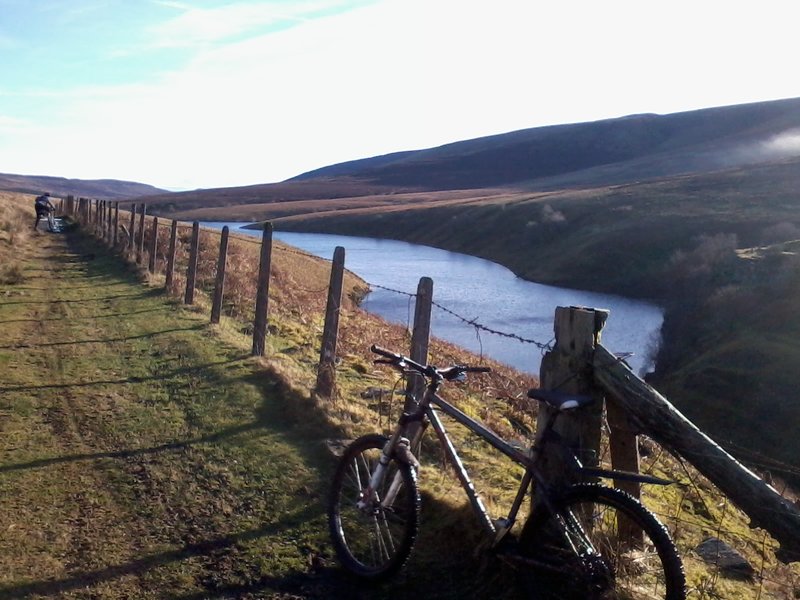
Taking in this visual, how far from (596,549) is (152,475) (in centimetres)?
368

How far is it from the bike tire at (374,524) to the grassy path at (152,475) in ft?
0.62

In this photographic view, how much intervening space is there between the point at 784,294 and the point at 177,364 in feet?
86.0

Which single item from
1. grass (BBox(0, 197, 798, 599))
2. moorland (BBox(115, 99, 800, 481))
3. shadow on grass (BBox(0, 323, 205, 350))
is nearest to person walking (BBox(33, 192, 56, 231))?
grass (BBox(0, 197, 798, 599))

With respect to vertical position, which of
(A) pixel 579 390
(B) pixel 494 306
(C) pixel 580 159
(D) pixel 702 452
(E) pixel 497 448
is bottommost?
(B) pixel 494 306

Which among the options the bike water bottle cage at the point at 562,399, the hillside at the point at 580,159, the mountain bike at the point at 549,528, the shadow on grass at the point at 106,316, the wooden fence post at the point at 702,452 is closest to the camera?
the wooden fence post at the point at 702,452

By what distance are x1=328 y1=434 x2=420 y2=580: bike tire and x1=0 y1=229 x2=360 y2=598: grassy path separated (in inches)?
7.4

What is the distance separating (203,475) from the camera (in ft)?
21.1

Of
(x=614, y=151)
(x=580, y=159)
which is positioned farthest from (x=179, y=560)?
(x=614, y=151)

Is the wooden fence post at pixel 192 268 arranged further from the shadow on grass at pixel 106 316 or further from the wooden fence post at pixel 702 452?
the wooden fence post at pixel 702 452

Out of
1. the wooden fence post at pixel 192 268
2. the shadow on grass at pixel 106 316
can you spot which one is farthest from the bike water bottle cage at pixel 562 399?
the wooden fence post at pixel 192 268

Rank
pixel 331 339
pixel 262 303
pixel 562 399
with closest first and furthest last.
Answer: pixel 562 399
pixel 331 339
pixel 262 303

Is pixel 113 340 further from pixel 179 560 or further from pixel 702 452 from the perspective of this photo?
pixel 702 452

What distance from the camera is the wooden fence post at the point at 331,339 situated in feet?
27.6

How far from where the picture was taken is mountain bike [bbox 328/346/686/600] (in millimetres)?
3900
